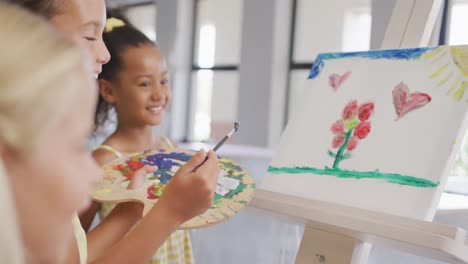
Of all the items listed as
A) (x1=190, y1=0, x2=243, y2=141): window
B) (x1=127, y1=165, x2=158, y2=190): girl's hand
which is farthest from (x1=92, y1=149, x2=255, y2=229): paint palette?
(x1=190, y1=0, x2=243, y2=141): window

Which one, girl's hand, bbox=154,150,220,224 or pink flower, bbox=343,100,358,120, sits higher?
pink flower, bbox=343,100,358,120

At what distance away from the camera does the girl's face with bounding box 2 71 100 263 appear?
11.7 inches

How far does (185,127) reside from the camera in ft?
18.4

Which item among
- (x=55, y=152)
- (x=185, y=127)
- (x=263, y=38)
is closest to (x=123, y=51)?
(x=55, y=152)

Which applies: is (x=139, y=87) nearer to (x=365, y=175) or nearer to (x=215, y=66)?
(x=365, y=175)

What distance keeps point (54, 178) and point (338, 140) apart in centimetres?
77

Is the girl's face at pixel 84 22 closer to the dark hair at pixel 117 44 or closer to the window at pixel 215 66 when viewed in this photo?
the dark hair at pixel 117 44

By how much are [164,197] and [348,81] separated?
0.50 metres

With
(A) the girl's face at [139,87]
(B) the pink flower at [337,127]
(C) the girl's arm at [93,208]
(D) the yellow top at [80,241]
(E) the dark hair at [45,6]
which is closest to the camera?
(E) the dark hair at [45,6]

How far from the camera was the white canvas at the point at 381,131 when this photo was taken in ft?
2.78

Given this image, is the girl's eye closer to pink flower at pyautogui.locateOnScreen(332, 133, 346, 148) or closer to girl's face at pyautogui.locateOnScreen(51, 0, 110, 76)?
pink flower at pyautogui.locateOnScreen(332, 133, 346, 148)

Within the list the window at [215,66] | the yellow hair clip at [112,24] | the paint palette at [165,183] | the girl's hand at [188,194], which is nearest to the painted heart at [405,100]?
the paint palette at [165,183]

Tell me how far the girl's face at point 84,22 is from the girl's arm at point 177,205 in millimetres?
191

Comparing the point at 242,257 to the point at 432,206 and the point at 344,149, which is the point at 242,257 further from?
the point at 432,206
